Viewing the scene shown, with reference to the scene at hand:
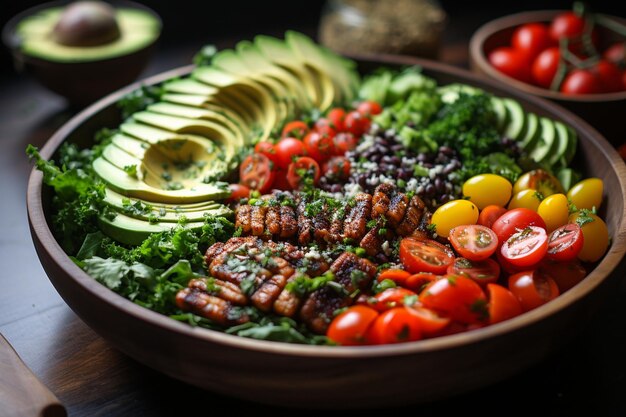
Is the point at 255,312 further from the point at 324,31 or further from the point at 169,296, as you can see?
the point at 324,31

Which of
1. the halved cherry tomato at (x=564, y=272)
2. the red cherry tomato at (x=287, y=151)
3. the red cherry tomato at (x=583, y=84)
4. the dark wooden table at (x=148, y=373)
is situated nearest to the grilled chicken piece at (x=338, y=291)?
the dark wooden table at (x=148, y=373)

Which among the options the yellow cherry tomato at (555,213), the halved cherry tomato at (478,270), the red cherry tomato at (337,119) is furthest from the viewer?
the red cherry tomato at (337,119)

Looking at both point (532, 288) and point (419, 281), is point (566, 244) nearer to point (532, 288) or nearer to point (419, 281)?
point (532, 288)

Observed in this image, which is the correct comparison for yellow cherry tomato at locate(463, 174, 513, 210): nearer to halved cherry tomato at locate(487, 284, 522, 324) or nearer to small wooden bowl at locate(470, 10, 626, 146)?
halved cherry tomato at locate(487, 284, 522, 324)

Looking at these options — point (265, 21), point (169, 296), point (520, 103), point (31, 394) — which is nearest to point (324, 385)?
point (169, 296)

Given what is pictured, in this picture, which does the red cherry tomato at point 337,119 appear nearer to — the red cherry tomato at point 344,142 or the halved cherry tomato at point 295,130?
the red cherry tomato at point 344,142

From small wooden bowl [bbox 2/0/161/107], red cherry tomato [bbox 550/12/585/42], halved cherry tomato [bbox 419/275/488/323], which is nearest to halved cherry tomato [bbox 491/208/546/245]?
halved cherry tomato [bbox 419/275/488/323]

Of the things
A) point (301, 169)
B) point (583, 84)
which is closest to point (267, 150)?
point (301, 169)
